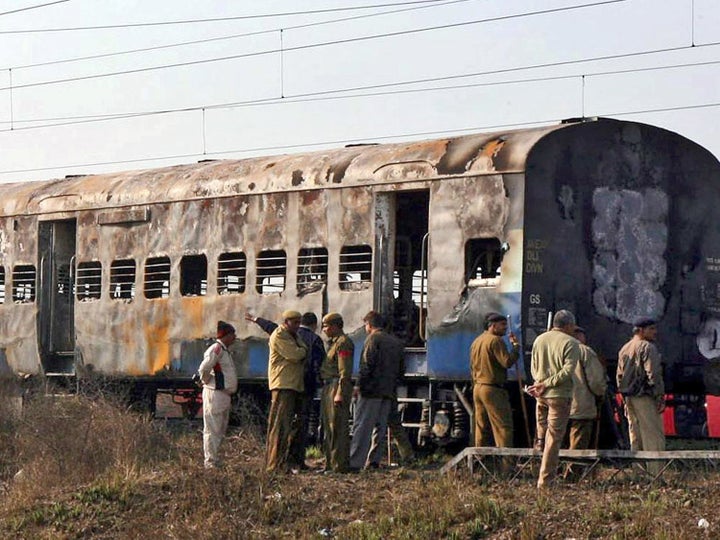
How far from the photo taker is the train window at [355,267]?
18.9 m

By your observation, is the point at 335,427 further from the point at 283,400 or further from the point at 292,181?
the point at 292,181

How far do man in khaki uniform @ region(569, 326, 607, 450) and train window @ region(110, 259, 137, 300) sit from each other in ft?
28.7

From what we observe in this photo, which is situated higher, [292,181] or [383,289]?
[292,181]

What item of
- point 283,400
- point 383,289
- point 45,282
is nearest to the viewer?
point 283,400

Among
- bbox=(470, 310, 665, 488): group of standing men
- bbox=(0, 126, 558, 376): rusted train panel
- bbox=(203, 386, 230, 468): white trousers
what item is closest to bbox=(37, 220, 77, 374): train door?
bbox=(0, 126, 558, 376): rusted train panel

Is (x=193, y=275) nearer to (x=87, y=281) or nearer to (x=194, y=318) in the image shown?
(x=194, y=318)

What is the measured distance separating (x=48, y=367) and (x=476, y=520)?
38.3 feet

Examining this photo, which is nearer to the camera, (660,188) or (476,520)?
(476,520)

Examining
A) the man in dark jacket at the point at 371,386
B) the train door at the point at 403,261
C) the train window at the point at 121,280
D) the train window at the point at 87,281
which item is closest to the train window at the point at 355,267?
the train door at the point at 403,261

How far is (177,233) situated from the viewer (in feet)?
70.7

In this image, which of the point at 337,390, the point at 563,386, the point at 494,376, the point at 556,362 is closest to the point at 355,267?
the point at 337,390

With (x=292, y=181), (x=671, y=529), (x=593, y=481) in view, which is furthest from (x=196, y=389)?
(x=671, y=529)

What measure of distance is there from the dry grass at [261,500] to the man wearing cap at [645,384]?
49.4 inches

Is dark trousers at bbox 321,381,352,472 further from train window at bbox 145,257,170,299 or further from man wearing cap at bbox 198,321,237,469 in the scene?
train window at bbox 145,257,170,299
